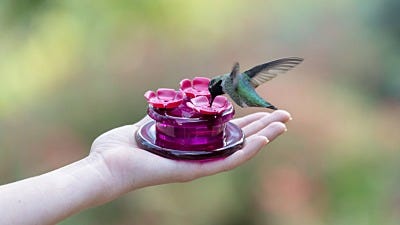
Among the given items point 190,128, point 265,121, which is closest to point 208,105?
point 190,128

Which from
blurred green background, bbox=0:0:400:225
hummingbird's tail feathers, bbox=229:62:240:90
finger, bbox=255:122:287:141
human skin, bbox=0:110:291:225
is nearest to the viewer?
human skin, bbox=0:110:291:225

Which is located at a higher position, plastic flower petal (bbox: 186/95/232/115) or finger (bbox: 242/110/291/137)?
plastic flower petal (bbox: 186/95/232/115)

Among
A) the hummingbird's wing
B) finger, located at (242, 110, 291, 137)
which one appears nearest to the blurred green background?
finger, located at (242, 110, 291, 137)

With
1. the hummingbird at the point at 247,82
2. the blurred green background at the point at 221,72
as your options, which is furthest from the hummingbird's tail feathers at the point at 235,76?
the blurred green background at the point at 221,72

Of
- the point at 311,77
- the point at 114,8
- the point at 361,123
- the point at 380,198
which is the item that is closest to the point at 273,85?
the point at 311,77

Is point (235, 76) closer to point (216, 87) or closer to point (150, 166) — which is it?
point (216, 87)

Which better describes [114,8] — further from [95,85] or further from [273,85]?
[273,85]

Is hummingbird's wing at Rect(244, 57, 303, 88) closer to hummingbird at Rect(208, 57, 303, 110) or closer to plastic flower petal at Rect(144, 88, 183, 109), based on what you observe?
hummingbird at Rect(208, 57, 303, 110)
